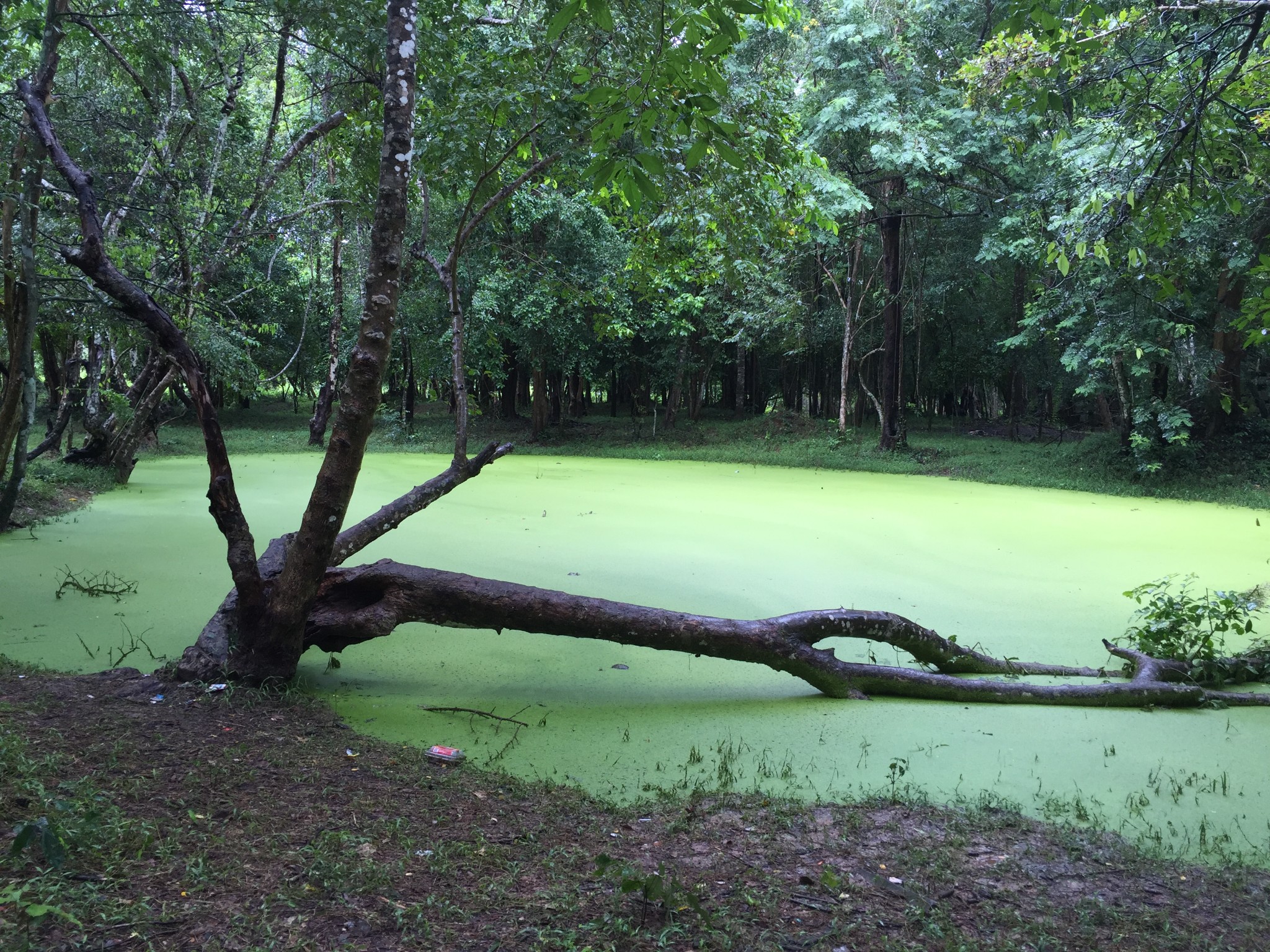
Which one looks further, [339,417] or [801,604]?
[801,604]

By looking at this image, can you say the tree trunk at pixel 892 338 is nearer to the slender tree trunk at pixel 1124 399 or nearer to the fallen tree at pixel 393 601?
the slender tree trunk at pixel 1124 399

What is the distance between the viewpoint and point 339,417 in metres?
2.61

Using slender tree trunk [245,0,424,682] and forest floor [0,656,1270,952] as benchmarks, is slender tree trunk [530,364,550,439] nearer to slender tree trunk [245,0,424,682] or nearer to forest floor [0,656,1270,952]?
slender tree trunk [245,0,424,682]

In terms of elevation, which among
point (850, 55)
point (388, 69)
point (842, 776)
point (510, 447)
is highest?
point (850, 55)

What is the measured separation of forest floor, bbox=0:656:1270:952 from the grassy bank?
862 cm

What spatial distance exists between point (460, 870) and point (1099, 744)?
2.10 meters

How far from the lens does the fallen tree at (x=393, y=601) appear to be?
2.59m

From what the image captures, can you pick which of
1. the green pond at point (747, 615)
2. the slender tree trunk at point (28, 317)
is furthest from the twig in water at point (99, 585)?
the slender tree trunk at point (28, 317)

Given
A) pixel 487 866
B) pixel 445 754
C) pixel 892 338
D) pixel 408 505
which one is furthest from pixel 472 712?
pixel 892 338

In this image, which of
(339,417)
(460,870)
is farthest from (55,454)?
(460,870)

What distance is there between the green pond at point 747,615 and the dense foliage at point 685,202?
1.04 metres

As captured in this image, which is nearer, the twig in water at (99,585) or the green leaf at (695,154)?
the green leaf at (695,154)

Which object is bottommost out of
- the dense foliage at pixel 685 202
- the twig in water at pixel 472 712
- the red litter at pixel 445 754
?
the twig in water at pixel 472 712

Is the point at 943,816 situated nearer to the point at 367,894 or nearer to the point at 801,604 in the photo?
the point at 367,894
